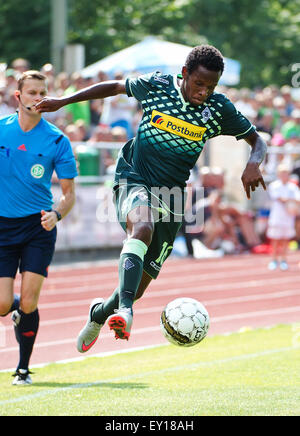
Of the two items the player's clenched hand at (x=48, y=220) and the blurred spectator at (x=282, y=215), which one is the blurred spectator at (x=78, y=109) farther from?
the player's clenched hand at (x=48, y=220)

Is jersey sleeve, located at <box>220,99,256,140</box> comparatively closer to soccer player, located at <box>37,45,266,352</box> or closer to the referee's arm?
soccer player, located at <box>37,45,266,352</box>

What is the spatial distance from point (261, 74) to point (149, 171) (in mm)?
32957

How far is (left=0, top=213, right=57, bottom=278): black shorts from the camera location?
7.79 m

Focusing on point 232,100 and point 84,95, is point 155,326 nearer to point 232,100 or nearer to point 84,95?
point 84,95

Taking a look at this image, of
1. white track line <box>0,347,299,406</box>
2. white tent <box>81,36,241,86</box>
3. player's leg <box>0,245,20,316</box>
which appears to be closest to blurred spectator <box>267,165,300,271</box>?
white tent <box>81,36,241,86</box>

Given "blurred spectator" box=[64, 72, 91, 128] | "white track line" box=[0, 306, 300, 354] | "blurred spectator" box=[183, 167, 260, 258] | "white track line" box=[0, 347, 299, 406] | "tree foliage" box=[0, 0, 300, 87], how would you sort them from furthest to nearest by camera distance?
1. "tree foliage" box=[0, 0, 300, 87]
2. "blurred spectator" box=[183, 167, 260, 258]
3. "blurred spectator" box=[64, 72, 91, 128]
4. "white track line" box=[0, 306, 300, 354]
5. "white track line" box=[0, 347, 299, 406]

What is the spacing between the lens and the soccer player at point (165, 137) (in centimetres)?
663

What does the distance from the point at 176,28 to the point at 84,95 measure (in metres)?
28.1

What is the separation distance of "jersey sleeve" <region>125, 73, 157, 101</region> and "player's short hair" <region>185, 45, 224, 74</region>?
16.9 inches

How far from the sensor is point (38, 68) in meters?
26.6

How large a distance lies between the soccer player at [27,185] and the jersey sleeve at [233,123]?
1.55 meters

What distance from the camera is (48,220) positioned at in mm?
7461

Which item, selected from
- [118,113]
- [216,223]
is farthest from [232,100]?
[216,223]

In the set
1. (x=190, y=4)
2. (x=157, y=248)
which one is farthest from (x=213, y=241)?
(x=190, y=4)
